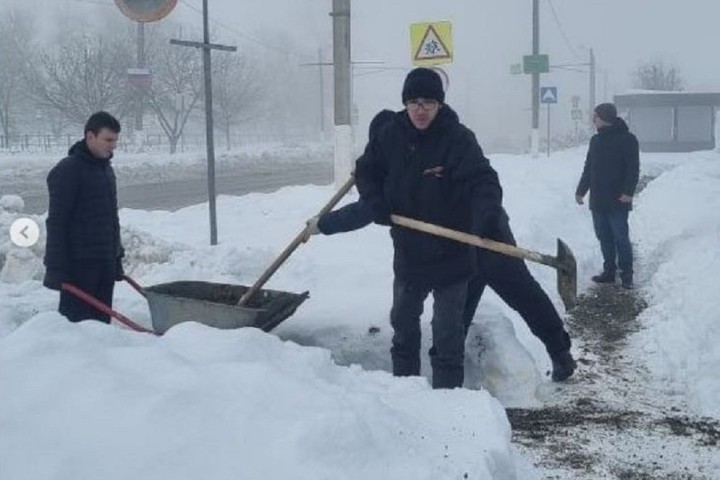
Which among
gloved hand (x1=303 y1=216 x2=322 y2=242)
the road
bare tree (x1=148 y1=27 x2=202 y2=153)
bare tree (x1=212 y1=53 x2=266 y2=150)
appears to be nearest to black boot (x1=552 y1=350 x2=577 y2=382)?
gloved hand (x1=303 y1=216 x2=322 y2=242)

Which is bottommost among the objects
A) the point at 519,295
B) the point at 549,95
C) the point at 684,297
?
the point at 684,297

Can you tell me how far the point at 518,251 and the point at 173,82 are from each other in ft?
134

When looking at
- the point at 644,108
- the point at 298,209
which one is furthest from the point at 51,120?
the point at 298,209

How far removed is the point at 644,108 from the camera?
39062 millimetres

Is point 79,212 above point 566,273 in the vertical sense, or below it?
above

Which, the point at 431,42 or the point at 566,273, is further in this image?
the point at 431,42

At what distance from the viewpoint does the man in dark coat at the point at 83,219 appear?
4535mm

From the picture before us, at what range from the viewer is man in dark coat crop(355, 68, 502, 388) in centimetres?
413

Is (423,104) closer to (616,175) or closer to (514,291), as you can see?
(514,291)

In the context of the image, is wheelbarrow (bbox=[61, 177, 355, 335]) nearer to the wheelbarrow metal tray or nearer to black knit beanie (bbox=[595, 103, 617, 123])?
the wheelbarrow metal tray

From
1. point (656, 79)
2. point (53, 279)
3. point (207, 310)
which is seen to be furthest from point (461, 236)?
point (656, 79)

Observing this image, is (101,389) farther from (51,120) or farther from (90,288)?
(51,120)

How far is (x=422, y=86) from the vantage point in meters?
4.09

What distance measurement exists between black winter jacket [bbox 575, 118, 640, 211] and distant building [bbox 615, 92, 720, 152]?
106 ft
